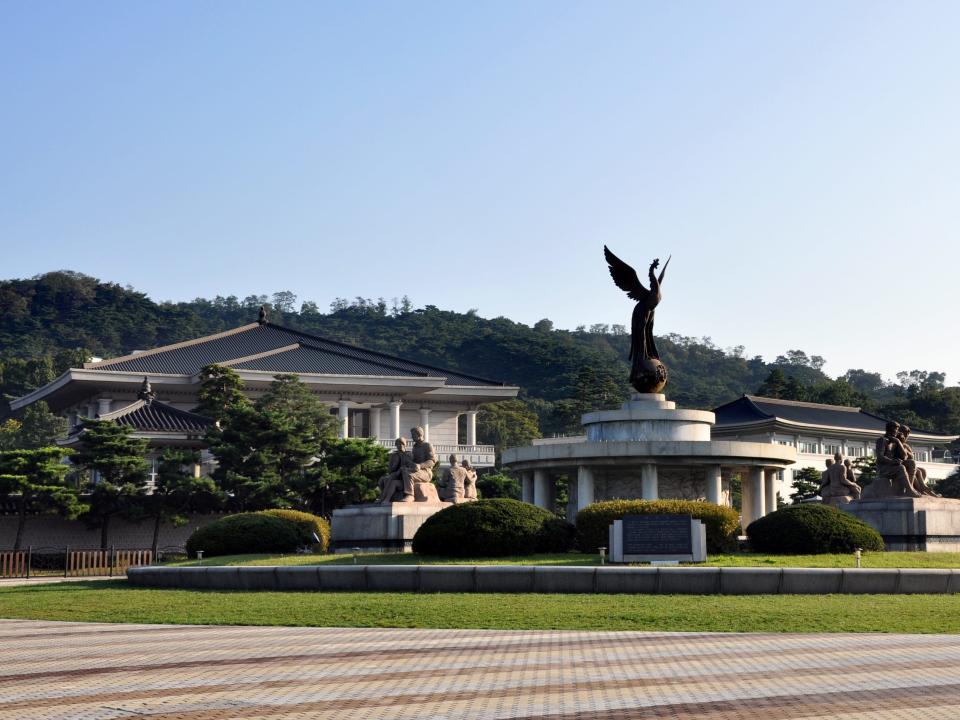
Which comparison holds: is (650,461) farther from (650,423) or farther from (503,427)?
(503,427)

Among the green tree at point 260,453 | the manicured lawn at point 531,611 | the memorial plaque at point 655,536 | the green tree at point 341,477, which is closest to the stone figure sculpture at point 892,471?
the memorial plaque at point 655,536

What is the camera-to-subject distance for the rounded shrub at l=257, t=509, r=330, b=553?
29.3 meters

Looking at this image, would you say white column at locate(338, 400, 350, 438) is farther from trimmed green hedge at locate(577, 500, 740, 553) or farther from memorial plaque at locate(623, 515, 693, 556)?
memorial plaque at locate(623, 515, 693, 556)

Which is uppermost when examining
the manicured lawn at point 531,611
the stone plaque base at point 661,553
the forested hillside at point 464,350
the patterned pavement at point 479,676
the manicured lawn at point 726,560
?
the forested hillside at point 464,350

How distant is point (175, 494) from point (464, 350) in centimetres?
6841

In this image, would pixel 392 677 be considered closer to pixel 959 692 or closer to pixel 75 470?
pixel 959 692

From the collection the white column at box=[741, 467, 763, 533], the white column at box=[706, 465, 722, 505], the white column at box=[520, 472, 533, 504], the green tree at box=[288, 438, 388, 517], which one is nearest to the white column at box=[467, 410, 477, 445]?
the green tree at box=[288, 438, 388, 517]

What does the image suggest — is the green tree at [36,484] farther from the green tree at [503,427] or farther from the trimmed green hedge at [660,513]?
the green tree at [503,427]

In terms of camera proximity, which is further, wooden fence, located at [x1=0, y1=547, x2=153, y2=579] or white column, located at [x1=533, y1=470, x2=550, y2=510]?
wooden fence, located at [x1=0, y1=547, x2=153, y2=579]

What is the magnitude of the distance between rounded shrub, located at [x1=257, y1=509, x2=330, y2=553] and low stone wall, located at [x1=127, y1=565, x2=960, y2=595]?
6.38m

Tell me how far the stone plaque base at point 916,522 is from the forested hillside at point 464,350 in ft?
172

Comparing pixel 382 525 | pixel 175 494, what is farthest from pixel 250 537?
pixel 175 494

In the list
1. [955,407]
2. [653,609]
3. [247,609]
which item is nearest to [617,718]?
[653,609]

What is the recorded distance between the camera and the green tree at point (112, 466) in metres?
42.6
